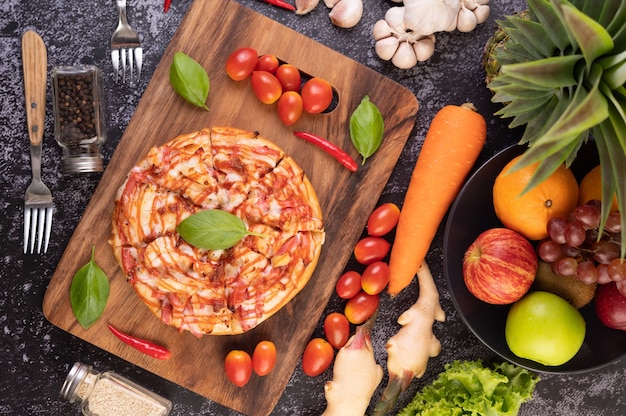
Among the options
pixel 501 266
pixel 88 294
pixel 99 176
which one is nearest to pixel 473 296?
pixel 501 266

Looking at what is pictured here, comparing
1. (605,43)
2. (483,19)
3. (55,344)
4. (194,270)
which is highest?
(605,43)

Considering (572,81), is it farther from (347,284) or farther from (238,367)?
(238,367)

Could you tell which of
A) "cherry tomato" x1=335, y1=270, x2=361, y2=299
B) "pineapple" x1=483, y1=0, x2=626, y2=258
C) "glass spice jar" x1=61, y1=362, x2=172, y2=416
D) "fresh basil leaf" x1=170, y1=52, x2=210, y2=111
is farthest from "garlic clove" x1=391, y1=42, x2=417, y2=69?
"glass spice jar" x1=61, y1=362, x2=172, y2=416

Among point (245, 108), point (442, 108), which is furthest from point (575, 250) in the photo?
point (245, 108)

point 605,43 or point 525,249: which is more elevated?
point 605,43

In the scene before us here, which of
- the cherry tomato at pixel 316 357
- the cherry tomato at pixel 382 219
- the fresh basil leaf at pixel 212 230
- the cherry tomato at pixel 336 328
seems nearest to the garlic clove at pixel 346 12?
the cherry tomato at pixel 382 219

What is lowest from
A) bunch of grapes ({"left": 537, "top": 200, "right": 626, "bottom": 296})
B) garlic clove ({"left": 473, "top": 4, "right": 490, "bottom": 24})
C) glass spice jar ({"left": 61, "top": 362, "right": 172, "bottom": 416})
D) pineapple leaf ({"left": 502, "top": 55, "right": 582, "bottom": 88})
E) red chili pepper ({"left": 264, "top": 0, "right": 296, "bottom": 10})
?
glass spice jar ({"left": 61, "top": 362, "right": 172, "bottom": 416})

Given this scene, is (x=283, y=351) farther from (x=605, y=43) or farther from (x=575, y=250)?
(x=605, y=43)

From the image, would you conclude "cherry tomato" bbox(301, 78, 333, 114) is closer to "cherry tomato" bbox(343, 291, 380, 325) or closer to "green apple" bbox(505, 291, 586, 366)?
"cherry tomato" bbox(343, 291, 380, 325)
